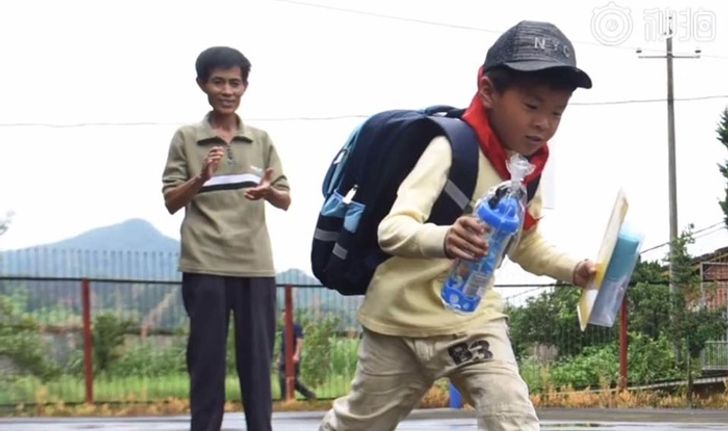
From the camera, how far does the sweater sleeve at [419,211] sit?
422 cm

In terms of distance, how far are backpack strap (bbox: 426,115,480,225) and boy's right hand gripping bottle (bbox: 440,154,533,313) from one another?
12 cm

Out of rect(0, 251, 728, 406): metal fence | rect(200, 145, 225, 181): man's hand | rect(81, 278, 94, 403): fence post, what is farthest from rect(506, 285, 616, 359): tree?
rect(200, 145, 225, 181): man's hand

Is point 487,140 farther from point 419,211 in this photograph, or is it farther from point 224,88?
point 224,88

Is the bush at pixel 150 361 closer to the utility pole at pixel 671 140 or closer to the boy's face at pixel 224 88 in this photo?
the boy's face at pixel 224 88

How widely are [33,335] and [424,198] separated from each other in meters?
9.22

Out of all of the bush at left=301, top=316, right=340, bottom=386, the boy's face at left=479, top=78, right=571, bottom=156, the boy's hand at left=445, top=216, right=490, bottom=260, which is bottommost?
the bush at left=301, top=316, right=340, bottom=386

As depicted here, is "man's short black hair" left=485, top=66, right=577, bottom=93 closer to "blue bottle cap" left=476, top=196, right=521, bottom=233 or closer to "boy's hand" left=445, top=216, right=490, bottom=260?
"blue bottle cap" left=476, top=196, right=521, bottom=233

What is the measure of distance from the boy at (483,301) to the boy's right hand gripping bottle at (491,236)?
4.2 inches

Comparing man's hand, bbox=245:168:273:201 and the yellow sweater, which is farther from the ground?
man's hand, bbox=245:168:273:201

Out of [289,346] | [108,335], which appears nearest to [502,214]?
[108,335]

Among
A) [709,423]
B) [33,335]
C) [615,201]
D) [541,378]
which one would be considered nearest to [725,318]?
[541,378]

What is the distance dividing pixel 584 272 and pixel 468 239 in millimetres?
839

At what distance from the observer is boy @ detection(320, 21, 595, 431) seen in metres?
4.45

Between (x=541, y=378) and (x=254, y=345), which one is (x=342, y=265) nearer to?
(x=254, y=345)
